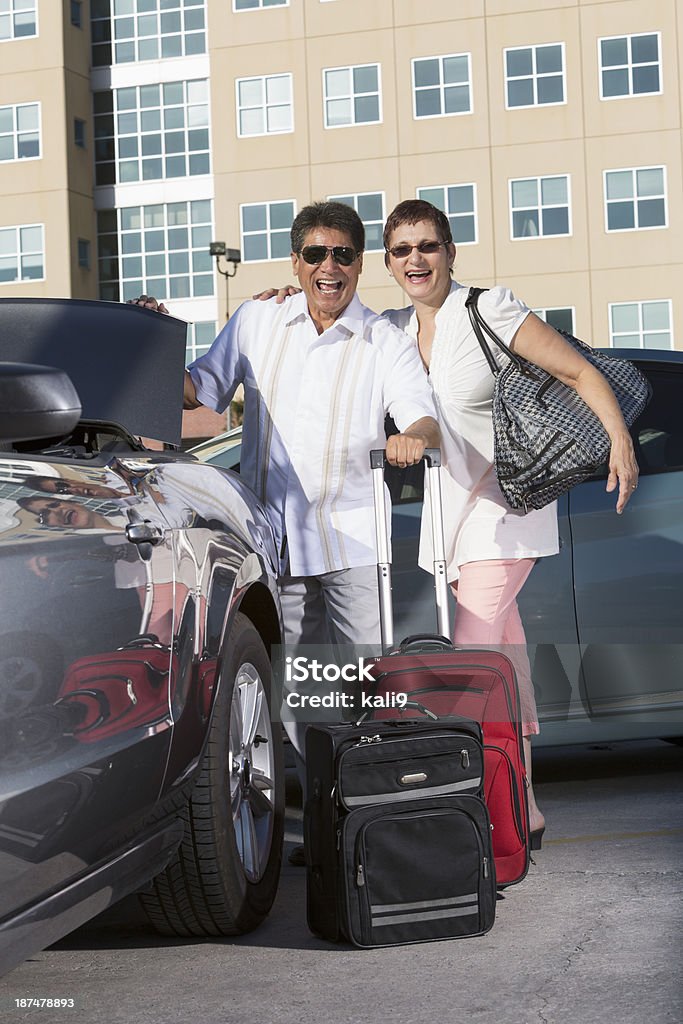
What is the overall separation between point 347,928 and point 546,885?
3.10 ft

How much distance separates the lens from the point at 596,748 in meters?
7.29

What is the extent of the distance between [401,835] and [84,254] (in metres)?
43.4

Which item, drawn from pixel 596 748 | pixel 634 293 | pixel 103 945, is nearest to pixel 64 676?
pixel 103 945

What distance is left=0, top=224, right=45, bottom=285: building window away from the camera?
44562mm

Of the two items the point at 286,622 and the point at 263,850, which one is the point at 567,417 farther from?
the point at 263,850

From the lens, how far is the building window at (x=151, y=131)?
45406 mm

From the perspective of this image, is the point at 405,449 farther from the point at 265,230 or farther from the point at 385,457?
the point at 265,230

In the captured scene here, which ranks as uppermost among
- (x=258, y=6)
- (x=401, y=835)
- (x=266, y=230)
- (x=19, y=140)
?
(x=258, y=6)

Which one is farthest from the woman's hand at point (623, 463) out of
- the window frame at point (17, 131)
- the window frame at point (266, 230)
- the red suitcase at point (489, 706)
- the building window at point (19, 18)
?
the building window at point (19, 18)

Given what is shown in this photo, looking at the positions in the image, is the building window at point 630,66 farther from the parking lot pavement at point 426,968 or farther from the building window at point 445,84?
the parking lot pavement at point 426,968

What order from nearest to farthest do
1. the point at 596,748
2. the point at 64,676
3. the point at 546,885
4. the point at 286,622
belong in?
the point at 64,676 < the point at 546,885 < the point at 286,622 < the point at 596,748

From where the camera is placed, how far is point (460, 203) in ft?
131

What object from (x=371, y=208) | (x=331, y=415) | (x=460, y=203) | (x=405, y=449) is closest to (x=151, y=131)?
(x=371, y=208)

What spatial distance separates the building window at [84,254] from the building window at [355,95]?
360 inches
